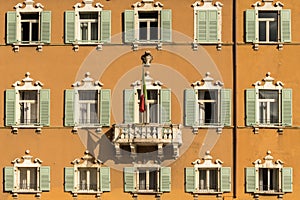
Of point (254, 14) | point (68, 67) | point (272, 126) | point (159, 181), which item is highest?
point (254, 14)

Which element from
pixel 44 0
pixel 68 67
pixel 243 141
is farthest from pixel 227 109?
pixel 44 0

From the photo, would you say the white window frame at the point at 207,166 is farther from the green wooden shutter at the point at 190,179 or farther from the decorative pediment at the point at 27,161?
the decorative pediment at the point at 27,161

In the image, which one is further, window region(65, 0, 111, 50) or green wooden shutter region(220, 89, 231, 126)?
window region(65, 0, 111, 50)

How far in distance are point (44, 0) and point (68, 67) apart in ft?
11.5

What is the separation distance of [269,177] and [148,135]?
6042 mm

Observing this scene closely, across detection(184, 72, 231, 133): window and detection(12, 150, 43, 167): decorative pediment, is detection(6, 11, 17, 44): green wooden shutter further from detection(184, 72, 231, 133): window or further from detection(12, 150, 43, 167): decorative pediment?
detection(184, 72, 231, 133): window

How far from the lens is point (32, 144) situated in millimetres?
36500

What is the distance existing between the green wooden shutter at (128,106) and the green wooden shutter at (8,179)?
5.96 meters

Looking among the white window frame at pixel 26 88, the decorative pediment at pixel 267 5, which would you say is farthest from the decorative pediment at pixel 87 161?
the decorative pediment at pixel 267 5

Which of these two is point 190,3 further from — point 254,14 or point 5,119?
point 5,119

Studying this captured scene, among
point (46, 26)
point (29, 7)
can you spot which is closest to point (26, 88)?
point (46, 26)

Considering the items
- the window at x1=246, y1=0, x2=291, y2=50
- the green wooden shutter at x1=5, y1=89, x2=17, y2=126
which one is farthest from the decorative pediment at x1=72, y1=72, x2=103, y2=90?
the window at x1=246, y1=0, x2=291, y2=50

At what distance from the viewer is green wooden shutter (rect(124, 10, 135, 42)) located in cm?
3650

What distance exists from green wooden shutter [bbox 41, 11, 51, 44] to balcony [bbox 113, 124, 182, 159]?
5.54m
